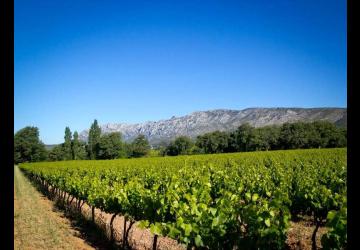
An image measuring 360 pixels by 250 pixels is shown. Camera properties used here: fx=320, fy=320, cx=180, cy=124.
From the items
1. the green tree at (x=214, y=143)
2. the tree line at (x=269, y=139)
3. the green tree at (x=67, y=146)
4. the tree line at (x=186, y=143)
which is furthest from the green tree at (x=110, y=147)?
the green tree at (x=214, y=143)

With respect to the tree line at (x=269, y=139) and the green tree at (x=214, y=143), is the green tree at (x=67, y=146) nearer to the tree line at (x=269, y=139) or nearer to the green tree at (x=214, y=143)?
the tree line at (x=269, y=139)

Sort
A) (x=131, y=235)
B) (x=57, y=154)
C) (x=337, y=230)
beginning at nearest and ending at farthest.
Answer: (x=337, y=230) < (x=131, y=235) < (x=57, y=154)

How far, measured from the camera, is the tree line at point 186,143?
8475 centimetres

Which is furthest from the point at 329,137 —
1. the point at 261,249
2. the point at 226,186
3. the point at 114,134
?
the point at 261,249

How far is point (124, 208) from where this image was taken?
9.98 meters

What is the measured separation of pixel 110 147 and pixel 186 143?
24167mm

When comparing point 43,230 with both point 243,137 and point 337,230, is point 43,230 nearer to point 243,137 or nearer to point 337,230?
point 337,230

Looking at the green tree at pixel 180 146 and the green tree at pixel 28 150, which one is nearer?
the green tree at pixel 28 150

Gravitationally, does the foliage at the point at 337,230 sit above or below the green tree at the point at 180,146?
above

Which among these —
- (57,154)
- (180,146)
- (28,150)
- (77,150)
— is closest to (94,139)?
(77,150)

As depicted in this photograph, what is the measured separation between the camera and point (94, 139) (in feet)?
320

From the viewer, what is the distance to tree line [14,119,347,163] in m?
84.8
